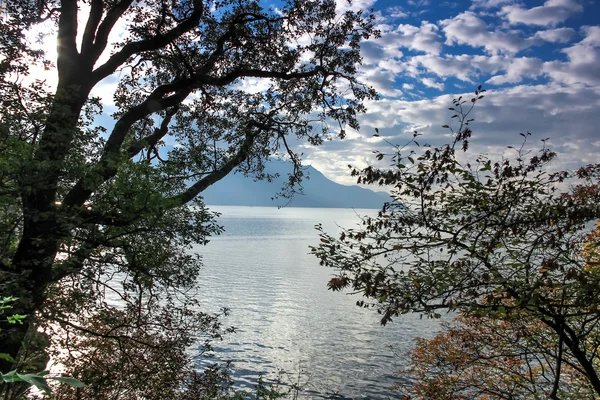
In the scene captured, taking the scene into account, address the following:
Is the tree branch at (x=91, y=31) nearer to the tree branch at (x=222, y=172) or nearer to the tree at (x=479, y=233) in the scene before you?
the tree branch at (x=222, y=172)

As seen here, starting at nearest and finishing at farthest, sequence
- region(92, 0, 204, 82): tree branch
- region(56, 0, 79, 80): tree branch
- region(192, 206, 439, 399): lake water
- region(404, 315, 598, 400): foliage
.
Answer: region(56, 0, 79, 80): tree branch
region(92, 0, 204, 82): tree branch
region(404, 315, 598, 400): foliage
region(192, 206, 439, 399): lake water

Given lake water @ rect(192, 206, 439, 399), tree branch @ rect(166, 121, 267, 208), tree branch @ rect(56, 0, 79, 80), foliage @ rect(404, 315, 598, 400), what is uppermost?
tree branch @ rect(56, 0, 79, 80)

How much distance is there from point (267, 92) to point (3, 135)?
28.1ft

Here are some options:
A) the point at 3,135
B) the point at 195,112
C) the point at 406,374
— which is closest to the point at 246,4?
the point at 195,112

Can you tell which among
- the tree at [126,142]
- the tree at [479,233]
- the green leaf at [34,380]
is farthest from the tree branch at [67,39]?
the green leaf at [34,380]

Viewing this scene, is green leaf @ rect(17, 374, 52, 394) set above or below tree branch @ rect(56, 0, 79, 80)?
below

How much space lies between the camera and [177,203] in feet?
27.3

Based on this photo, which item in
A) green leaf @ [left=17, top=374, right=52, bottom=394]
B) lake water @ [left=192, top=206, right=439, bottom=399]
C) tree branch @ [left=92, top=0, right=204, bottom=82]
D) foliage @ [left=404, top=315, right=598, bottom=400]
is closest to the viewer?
green leaf @ [left=17, top=374, right=52, bottom=394]

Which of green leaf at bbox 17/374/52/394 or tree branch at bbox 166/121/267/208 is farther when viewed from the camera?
tree branch at bbox 166/121/267/208

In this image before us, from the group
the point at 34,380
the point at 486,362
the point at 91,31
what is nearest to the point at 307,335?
the point at 486,362

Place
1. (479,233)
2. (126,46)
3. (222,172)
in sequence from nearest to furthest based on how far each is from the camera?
(479,233), (126,46), (222,172)

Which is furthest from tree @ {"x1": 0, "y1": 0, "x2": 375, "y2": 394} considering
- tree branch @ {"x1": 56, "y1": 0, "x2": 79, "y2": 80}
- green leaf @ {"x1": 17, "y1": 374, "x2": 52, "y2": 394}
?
green leaf @ {"x1": 17, "y1": 374, "x2": 52, "y2": 394}

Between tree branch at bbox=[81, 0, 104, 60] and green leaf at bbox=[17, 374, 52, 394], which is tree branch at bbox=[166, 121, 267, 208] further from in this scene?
A: green leaf at bbox=[17, 374, 52, 394]

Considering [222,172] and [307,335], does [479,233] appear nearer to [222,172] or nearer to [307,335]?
[222,172]
